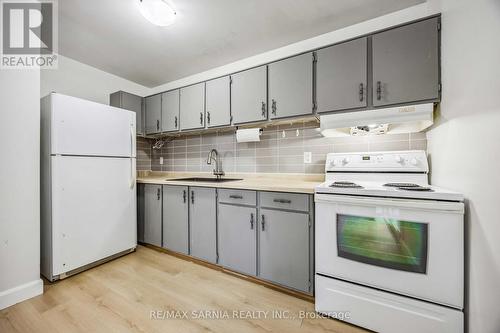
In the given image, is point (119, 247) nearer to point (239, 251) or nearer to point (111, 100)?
point (239, 251)

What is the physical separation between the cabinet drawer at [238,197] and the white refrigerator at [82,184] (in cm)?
123

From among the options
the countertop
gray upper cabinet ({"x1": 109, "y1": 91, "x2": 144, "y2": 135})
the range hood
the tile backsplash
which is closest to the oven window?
the countertop

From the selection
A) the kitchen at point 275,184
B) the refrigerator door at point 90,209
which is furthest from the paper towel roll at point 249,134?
the refrigerator door at point 90,209

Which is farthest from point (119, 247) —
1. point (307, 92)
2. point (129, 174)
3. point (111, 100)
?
point (307, 92)

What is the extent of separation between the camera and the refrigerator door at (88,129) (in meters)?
1.75

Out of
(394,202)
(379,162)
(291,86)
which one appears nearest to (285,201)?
(394,202)

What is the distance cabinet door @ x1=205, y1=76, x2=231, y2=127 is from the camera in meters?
2.25

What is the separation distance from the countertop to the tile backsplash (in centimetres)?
6

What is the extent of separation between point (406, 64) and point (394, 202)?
3.40ft

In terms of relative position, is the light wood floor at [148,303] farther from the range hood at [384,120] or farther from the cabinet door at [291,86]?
the cabinet door at [291,86]

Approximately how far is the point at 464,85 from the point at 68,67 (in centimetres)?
368

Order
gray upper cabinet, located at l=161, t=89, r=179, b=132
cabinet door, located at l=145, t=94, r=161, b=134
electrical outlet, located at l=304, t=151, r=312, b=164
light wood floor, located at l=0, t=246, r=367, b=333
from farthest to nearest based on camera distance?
cabinet door, located at l=145, t=94, r=161, b=134
gray upper cabinet, located at l=161, t=89, r=179, b=132
electrical outlet, located at l=304, t=151, r=312, b=164
light wood floor, located at l=0, t=246, r=367, b=333

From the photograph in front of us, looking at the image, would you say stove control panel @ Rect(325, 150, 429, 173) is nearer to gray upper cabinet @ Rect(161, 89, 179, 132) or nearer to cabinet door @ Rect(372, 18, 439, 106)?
cabinet door @ Rect(372, 18, 439, 106)

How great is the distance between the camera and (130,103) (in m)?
2.83
